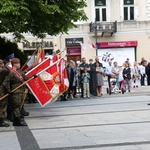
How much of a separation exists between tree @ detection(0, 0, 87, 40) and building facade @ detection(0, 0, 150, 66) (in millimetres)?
21916

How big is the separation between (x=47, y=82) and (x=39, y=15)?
4254 mm

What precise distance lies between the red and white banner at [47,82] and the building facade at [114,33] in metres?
27.2

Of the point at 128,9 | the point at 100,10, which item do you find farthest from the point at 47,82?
the point at 128,9

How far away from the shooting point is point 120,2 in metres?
41.7

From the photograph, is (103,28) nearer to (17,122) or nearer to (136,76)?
(136,76)

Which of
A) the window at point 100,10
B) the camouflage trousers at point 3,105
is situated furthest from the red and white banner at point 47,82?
the window at point 100,10

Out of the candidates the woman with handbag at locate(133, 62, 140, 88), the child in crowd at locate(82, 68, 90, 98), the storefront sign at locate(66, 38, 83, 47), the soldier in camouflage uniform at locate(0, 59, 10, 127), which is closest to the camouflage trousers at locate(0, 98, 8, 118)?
the soldier in camouflage uniform at locate(0, 59, 10, 127)

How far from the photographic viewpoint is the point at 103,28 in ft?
134

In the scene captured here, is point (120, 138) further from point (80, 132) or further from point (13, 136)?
point (13, 136)

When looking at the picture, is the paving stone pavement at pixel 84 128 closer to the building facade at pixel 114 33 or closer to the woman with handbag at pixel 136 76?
the woman with handbag at pixel 136 76

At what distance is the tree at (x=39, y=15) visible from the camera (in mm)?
15484

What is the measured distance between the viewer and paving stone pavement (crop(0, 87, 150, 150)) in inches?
342

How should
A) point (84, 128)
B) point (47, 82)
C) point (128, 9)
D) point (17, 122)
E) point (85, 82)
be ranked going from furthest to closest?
point (128, 9), point (85, 82), point (47, 82), point (17, 122), point (84, 128)

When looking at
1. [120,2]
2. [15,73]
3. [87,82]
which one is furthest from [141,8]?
[15,73]
